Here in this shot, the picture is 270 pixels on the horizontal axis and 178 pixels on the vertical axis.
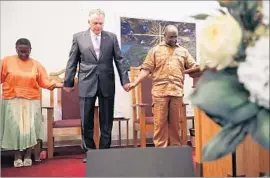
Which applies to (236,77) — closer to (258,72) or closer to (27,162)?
(258,72)

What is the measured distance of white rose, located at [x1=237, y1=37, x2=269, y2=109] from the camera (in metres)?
0.38

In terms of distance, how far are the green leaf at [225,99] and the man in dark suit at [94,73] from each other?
6.89ft

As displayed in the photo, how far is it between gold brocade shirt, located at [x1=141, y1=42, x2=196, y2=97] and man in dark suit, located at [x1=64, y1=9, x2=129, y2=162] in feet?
1.08

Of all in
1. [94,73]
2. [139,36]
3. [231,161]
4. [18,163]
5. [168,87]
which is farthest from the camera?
[139,36]

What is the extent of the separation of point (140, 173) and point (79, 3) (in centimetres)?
370

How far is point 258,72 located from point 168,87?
2.28 meters

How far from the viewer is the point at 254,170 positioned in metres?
1.43

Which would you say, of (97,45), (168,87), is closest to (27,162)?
(97,45)

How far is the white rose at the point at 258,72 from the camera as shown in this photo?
1.23 feet

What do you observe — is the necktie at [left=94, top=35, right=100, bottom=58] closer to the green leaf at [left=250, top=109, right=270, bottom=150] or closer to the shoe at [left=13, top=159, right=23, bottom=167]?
the shoe at [left=13, top=159, right=23, bottom=167]

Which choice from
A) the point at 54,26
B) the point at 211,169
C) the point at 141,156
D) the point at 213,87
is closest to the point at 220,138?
the point at 213,87

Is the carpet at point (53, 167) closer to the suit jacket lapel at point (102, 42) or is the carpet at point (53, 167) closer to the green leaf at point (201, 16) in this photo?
the suit jacket lapel at point (102, 42)

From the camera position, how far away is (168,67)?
2.66 m

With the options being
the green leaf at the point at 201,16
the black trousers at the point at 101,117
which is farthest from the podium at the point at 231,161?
the black trousers at the point at 101,117
